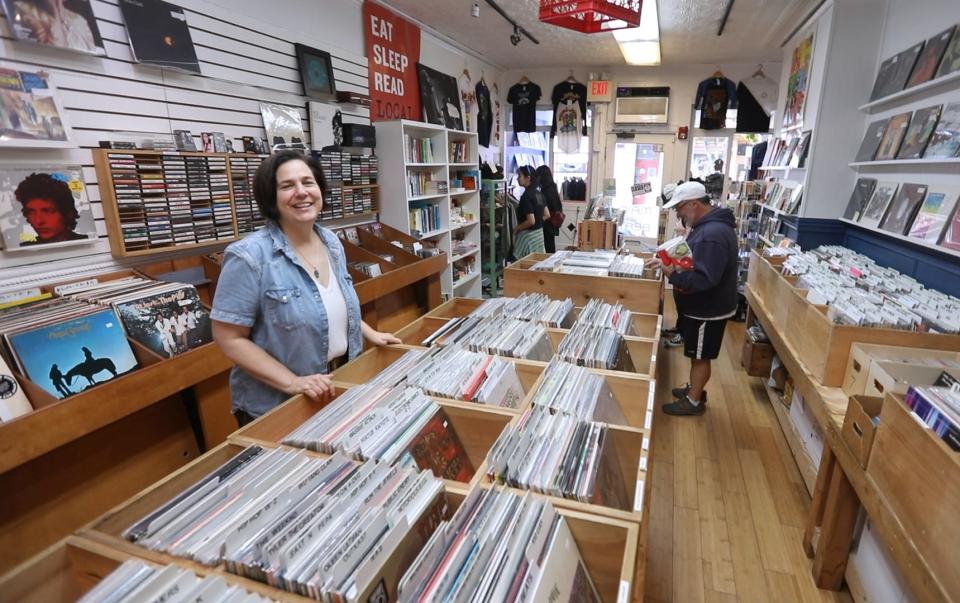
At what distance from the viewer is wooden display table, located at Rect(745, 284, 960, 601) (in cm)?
132

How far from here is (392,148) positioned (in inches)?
180

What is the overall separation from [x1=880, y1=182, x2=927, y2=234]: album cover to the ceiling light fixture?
109 inches

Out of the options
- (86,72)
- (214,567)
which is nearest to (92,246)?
(86,72)

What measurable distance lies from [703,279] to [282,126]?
122 inches

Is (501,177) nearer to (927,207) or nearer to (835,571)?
(927,207)

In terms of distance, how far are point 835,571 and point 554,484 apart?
176 cm

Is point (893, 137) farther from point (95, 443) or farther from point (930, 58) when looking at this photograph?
point (95, 443)

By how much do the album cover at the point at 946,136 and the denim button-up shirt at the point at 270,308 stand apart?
10.9 ft

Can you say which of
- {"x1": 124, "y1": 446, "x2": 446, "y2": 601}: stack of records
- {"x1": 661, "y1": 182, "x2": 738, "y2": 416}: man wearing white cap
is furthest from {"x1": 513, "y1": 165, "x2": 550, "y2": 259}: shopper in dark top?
{"x1": 124, "y1": 446, "x2": 446, "y2": 601}: stack of records

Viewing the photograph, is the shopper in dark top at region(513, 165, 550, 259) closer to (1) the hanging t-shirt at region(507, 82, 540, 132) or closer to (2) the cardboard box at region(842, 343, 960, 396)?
(1) the hanging t-shirt at region(507, 82, 540, 132)

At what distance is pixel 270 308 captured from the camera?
1.60 metres

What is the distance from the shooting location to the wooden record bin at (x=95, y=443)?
1.66m

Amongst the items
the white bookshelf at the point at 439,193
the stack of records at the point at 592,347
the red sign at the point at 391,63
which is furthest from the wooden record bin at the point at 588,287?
the red sign at the point at 391,63

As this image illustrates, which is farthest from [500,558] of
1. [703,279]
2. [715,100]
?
[715,100]
